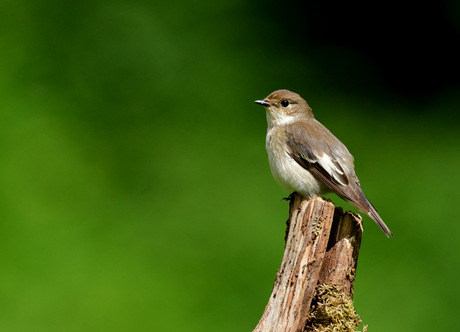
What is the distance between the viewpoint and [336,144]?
379 centimetres

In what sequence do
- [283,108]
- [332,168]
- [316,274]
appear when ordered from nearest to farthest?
[316,274], [332,168], [283,108]

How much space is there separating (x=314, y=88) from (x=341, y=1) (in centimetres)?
96

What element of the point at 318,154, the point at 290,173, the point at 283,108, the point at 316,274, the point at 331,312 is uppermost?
the point at 283,108

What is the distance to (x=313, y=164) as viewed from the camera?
3654 mm

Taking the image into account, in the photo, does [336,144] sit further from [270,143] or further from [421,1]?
[421,1]

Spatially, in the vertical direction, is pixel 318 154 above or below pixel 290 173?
above

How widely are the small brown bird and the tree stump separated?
377mm

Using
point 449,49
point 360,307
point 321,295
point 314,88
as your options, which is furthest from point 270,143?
point 449,49

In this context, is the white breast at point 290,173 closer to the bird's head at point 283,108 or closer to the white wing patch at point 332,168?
the white wing patch at point 332,168

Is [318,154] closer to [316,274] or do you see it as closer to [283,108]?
[283,108]

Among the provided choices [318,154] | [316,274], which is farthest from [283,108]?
[316,274]

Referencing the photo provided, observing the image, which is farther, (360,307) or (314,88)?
(314,88)

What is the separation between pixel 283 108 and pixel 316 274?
1.41 meters

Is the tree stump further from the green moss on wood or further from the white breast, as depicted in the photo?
the white breast
